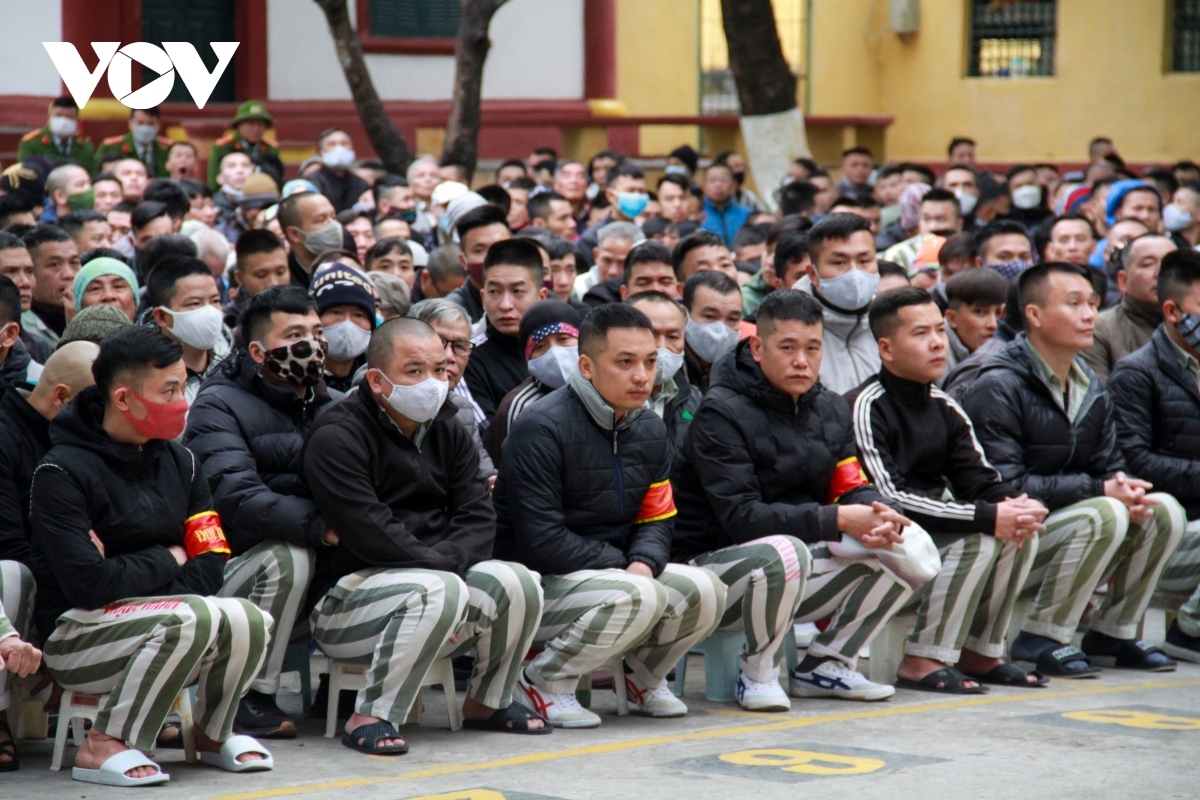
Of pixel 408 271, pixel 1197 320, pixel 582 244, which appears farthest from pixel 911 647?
pixel 582 244

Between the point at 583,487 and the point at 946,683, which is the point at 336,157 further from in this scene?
the point at 946,683

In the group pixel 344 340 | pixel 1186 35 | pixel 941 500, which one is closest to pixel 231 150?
pixel 344 340

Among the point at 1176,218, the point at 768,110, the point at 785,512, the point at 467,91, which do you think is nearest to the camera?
the point at 785,512

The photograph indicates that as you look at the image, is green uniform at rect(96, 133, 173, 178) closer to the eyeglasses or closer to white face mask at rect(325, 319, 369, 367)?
white face mask at rect(325, 319, 369, 367)

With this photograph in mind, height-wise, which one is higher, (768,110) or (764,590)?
(768,110)

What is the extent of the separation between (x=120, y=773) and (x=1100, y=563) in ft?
13.7

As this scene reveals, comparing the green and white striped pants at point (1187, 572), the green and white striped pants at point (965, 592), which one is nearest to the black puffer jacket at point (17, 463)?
the green and white striped pants at point (965, 592)

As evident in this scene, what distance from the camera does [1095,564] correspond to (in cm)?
755

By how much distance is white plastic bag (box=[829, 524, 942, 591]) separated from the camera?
6.84 meters

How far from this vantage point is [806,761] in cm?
599

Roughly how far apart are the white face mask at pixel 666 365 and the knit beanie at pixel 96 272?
8.45 ft

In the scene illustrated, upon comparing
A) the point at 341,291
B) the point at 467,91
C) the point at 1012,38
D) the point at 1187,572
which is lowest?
the point at 1187,572

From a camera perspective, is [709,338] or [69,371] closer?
[69,371]

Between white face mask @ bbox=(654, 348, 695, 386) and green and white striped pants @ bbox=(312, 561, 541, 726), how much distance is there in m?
1.49
